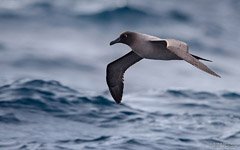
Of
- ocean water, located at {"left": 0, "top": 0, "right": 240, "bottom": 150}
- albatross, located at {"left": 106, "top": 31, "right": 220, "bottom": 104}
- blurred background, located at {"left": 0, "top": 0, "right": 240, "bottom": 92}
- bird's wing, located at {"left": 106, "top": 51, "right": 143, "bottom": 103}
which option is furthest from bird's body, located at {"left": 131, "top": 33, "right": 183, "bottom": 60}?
blurred background, located at {"left": 0, "top": 0, "right": 240, "bottom": 92}

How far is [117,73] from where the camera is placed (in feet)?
43.4

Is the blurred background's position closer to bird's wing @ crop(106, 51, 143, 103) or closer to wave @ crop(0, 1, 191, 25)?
wave @ crop(0, 1, 191, 25)

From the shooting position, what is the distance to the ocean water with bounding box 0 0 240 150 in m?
17.3

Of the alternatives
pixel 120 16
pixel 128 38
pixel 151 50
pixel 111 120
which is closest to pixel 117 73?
pixel 128 38

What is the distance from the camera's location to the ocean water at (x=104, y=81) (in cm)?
1728

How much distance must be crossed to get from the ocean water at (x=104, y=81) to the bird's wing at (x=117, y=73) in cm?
316

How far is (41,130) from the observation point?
1753 cm

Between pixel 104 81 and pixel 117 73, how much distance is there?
7604 millimetres

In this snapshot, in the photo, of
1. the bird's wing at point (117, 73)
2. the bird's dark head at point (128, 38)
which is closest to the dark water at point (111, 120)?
the bird's wing at point (117, 73)

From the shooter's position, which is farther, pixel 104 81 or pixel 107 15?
pixel 107 15

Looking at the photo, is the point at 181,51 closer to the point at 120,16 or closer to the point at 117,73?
the point at 117,73

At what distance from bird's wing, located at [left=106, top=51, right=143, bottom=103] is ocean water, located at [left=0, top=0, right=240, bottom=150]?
3.16 m

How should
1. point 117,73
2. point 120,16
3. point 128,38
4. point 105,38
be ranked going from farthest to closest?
point 120,16
point 105,38
point 117,73
point 128,38

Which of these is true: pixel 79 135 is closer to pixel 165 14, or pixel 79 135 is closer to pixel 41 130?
pixel 41 130
